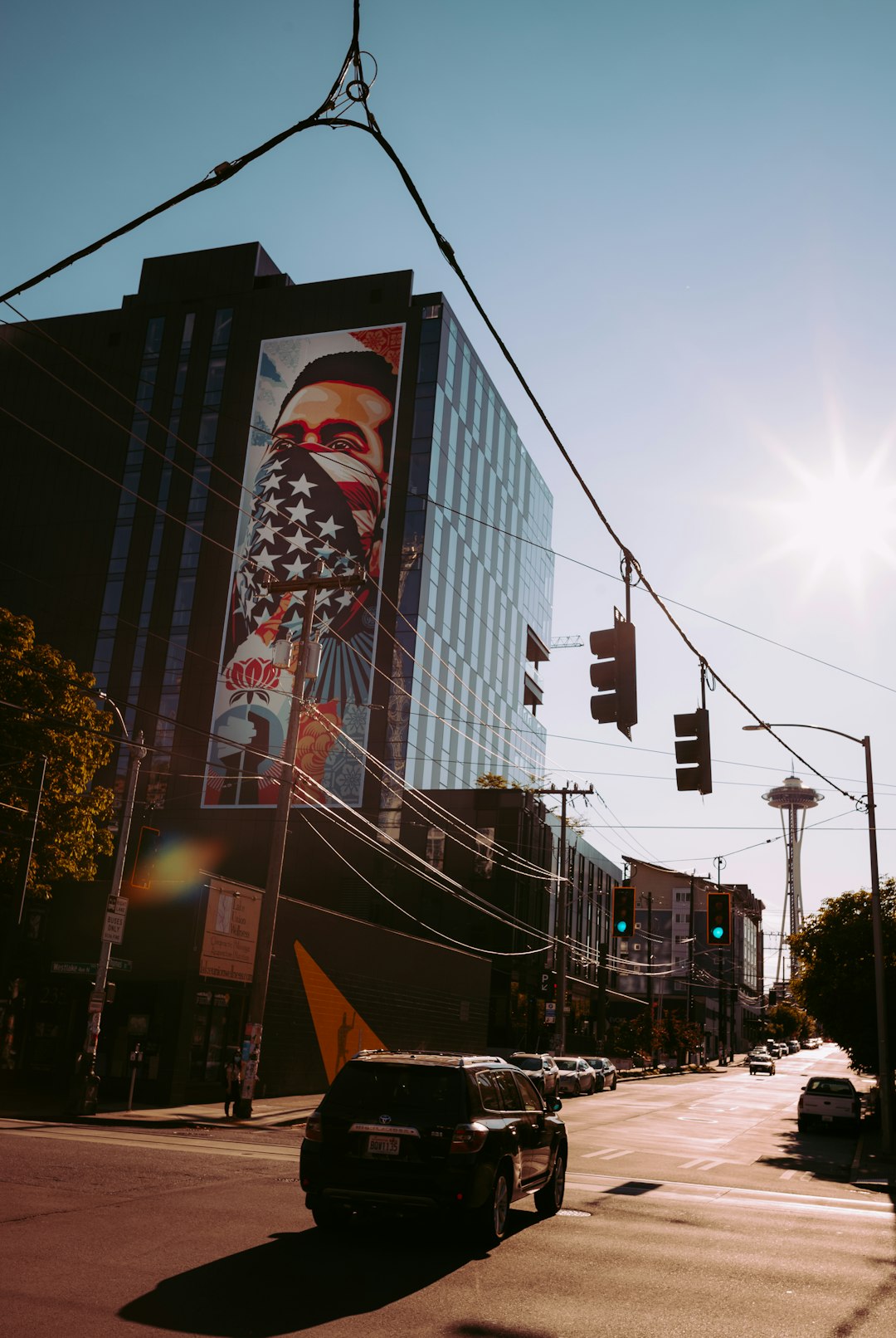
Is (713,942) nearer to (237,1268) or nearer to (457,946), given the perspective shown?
(237,1268)

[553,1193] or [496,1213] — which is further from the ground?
[496,1213]

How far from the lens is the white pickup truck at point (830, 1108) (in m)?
33.2

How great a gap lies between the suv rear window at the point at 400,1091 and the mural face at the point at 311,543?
191 feet

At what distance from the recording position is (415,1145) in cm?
1023

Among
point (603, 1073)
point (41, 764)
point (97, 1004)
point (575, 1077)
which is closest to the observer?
point (97, 1004)

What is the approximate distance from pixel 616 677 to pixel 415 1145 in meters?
5.31

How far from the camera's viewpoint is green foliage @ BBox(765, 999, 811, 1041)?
165375mm

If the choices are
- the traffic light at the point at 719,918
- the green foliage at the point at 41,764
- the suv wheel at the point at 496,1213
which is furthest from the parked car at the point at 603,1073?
the suv wheel at the point at 496,1213

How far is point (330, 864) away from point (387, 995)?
2384 cm

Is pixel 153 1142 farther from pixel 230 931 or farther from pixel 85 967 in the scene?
pixel 230 931

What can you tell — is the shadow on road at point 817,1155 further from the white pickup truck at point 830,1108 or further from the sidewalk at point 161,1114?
the sidewalk at point 161,1114

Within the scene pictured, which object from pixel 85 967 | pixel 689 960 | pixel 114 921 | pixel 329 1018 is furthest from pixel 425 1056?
pixel 689 960

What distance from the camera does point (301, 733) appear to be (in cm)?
7056

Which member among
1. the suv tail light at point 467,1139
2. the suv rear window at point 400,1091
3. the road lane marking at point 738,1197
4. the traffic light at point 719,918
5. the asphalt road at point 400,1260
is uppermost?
the traffic light at point 719,918
